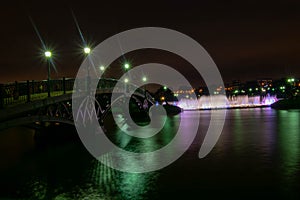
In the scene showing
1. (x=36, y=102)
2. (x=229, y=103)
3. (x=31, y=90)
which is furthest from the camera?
(x=229, y=103)

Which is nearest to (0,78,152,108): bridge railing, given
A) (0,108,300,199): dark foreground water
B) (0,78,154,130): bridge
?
(0,78,154,130): bridge

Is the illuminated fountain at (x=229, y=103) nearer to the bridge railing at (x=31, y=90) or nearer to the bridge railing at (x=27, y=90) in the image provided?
the bridge railing at (x=31, y=90)

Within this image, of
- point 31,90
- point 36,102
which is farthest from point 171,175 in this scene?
point 31,90

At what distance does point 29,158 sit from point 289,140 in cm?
2308

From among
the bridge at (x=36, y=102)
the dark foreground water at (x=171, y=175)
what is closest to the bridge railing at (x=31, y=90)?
the bridge at (x=36, y=102)

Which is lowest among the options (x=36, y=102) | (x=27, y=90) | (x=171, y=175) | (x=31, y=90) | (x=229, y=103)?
(x=171, y=175)

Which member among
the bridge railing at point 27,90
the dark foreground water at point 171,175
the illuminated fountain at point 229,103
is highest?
the bridge railing at point 27,90

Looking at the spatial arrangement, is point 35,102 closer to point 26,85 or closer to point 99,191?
point 26,85

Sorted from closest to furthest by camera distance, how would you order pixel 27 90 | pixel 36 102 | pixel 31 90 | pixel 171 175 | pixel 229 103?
1. pixel 171 175
2. pixel 27 90
3. pixel 36 102
4. pixel 31 90
5. pixel 229 103

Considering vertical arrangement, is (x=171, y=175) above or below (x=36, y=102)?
below

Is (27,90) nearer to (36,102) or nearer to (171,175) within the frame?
(36,102)

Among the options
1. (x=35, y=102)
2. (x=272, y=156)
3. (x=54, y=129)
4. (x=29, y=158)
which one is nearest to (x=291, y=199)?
(x=272, y=156)

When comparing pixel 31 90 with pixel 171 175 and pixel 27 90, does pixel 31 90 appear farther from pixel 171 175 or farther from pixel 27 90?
pixel 171 175

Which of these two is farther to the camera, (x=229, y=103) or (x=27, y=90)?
(x=229, y=103)
